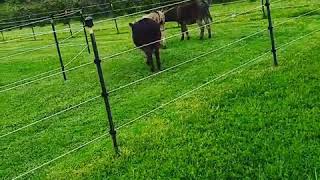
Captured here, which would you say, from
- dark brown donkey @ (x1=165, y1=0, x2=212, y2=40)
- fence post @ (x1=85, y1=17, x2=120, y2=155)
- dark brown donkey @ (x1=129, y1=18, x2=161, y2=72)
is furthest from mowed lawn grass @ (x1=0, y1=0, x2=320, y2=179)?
dark brown donkey @ (x1=165, y1=0, x2=212, y2=40)

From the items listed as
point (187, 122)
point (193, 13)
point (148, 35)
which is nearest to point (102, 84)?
point (187, 122)

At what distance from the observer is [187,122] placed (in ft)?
24.0

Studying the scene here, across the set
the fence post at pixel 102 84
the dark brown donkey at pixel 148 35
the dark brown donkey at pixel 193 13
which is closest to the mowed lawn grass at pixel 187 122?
the fence post at pixel 102 84

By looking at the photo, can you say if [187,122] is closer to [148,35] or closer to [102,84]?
[102,84]

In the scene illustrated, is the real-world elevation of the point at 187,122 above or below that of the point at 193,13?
below

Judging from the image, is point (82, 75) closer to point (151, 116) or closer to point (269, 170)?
point (151, 116)

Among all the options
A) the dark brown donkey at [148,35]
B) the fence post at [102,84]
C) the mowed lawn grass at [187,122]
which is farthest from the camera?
the dark brown donkey at [148,35]

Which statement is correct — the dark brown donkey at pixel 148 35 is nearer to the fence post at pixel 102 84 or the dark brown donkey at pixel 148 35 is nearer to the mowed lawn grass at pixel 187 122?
the mowed lawn grass at pixel 187 122

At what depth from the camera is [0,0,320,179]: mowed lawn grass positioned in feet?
18.9

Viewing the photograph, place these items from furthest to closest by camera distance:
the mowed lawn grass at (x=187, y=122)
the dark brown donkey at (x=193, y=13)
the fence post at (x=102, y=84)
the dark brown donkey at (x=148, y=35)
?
the dark brown donkey at (x=193, y=13)
the dark brown donkey at (x=148, y=35)
the fence post at (x=102, y=84)
the mowed lawn grass at (x=187, y=122)

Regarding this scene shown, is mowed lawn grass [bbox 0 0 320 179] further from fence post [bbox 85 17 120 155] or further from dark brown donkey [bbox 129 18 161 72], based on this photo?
dark brown donkey [bbox 129 18 161 72]

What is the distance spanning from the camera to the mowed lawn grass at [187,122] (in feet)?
18.9

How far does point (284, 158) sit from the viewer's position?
18.2 feet

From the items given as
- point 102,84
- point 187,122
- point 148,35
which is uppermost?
point 102,84
